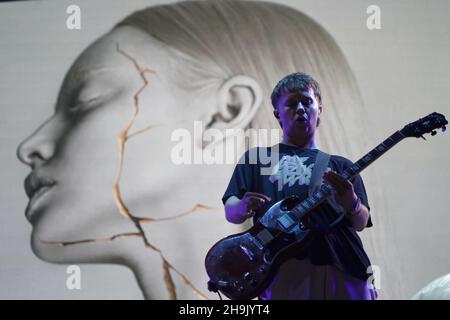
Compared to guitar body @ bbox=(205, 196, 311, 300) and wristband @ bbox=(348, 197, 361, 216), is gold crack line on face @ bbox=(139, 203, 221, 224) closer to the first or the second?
guitar body @ bbox=(205, 196, 311, 300)

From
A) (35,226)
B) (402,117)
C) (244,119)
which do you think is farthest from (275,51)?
(35,226)

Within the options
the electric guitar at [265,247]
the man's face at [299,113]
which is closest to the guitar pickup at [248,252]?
the electric guitar at [265,247]

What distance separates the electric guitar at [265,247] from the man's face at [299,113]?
0.55ft

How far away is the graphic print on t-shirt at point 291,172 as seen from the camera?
1.79 metres

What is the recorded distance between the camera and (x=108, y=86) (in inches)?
104

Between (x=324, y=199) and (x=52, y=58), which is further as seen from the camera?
(x=52, y=58)

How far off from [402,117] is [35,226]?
1501 millimetres

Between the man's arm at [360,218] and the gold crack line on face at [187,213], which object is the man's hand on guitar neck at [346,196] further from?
the gold crack line on face at [187,213]

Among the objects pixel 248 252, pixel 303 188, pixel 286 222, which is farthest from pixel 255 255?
pixel 303 188

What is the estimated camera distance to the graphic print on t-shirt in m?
1.79

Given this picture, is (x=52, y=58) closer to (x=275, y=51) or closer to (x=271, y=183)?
(x=275, y=51)

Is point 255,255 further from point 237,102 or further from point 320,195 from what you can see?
point 237,102

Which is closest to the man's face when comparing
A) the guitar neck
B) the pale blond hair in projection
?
the guitar neck

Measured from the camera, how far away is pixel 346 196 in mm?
1672
